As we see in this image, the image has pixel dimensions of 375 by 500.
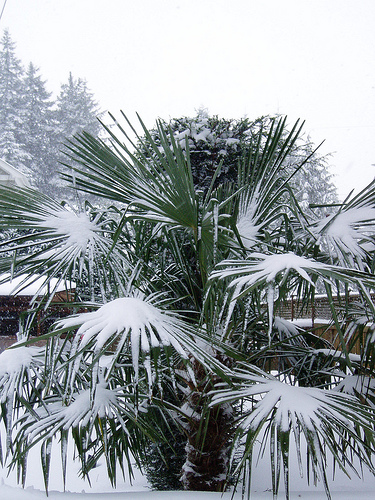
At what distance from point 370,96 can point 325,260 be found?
19.2m

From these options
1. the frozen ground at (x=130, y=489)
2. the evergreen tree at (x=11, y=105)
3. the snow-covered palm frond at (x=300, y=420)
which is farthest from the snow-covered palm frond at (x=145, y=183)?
the evergreen tree at (x=11, y=105)

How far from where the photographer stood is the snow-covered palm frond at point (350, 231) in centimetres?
193

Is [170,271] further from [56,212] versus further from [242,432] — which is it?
[242,432]

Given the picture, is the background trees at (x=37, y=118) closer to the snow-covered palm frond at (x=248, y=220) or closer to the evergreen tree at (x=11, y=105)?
the evergreen tree at (x=11, y=105)

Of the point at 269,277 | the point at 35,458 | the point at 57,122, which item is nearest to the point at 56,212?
the point at 269,277

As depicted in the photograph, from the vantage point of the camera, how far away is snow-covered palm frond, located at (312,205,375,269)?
1.93 meters

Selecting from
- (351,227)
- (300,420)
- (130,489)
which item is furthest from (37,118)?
(300,420)

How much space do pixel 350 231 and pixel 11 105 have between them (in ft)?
75.8

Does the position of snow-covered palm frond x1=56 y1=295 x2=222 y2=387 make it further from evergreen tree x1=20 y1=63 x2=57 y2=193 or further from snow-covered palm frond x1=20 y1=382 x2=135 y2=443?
evergreen tree x1=20 y1=63 x2=57 y2=193

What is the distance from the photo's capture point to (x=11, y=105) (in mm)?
21641

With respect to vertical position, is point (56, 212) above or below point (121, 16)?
below

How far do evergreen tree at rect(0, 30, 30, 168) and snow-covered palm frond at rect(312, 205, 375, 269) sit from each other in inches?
760

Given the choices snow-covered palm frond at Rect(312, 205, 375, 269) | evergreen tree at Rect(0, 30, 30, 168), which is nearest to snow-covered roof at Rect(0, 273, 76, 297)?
snow-covered palm frond at Rect(312, 205, 375, 269)

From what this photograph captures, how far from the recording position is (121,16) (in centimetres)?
6269
